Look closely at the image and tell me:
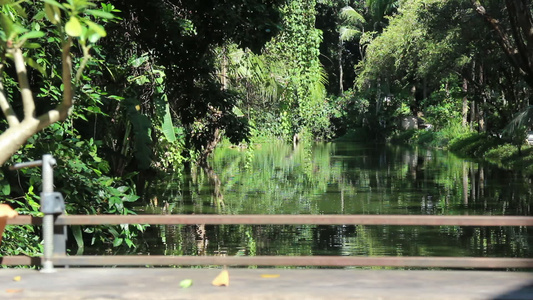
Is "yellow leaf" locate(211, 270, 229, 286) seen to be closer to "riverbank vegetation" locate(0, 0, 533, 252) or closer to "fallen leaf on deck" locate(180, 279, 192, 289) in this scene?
"fallen leaf on deck" locate(180, 279, 192, 289)

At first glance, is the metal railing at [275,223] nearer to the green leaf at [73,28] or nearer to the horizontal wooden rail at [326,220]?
the horizontal wooden rail at [326,220]

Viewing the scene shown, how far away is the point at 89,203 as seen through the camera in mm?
13078

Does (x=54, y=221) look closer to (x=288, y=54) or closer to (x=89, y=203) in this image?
(x=89, y=203)

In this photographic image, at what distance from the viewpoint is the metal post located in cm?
676

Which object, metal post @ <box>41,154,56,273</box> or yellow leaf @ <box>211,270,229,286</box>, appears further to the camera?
metal post @ <box>41,154,56,273</box>

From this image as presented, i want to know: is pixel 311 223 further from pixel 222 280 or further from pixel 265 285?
pixel 222 280

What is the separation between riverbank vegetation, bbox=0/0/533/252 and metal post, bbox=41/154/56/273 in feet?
0.90

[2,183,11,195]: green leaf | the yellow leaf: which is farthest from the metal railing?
[2,183,11,195]: green leaf

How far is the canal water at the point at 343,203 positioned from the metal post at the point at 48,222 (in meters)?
8.72

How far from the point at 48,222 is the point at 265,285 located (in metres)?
1.97

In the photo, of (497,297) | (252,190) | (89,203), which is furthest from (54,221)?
(252,190)

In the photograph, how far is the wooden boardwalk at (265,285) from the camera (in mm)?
6066

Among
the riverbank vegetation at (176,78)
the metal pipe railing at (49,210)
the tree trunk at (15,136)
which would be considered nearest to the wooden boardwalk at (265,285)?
the metal pipe railing at (49,210)

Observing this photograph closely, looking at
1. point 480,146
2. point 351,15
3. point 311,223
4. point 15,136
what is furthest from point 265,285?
point 351,15
